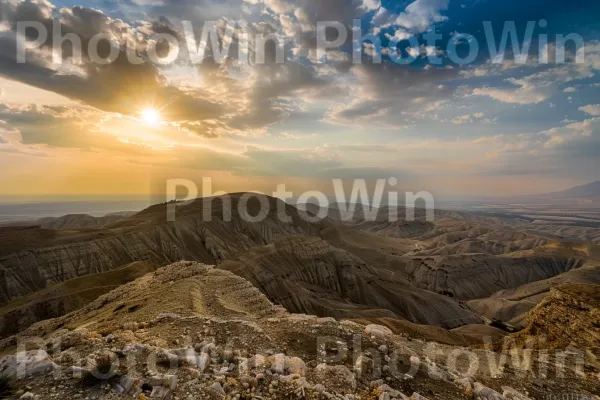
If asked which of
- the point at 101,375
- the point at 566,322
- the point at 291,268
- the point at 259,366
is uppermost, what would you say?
the point at 101,375

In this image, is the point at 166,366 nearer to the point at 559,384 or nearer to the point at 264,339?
the point at 264,339

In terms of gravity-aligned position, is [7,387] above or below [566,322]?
above

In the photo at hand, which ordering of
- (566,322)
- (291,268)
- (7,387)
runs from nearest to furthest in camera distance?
(7,387)
(566,322)
(291,268)

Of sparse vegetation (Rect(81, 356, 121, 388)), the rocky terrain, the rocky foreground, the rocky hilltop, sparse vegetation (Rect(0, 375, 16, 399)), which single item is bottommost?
the rocky terrain

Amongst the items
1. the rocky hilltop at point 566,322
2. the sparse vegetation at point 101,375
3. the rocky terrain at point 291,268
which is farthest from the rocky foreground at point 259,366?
the rocky terrain at point 291,268

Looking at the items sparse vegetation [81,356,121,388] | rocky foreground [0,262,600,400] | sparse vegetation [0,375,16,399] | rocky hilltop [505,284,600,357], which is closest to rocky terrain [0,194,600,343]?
rocky hilltop [505,284,600,357]

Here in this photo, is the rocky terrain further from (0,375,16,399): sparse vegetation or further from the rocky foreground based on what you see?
(0,375,16,399): sparse vegetation

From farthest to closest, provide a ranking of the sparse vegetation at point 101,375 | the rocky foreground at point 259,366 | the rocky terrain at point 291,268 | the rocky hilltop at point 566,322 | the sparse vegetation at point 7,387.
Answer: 1. the rocky terrain at point 291,268
2. the rocky hilltop at point 566,322
3. the rocky foreground at point 259,366
4. the sparse vegetation at point 101,375
5. the sparse vegetation at point 7,387

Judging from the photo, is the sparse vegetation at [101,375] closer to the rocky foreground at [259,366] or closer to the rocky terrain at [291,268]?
the rocky foreground at [259,366]

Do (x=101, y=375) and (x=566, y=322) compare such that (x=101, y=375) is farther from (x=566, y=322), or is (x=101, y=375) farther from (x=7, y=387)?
(x=566, y=322)

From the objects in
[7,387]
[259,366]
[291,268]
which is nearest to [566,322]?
[259,366]
